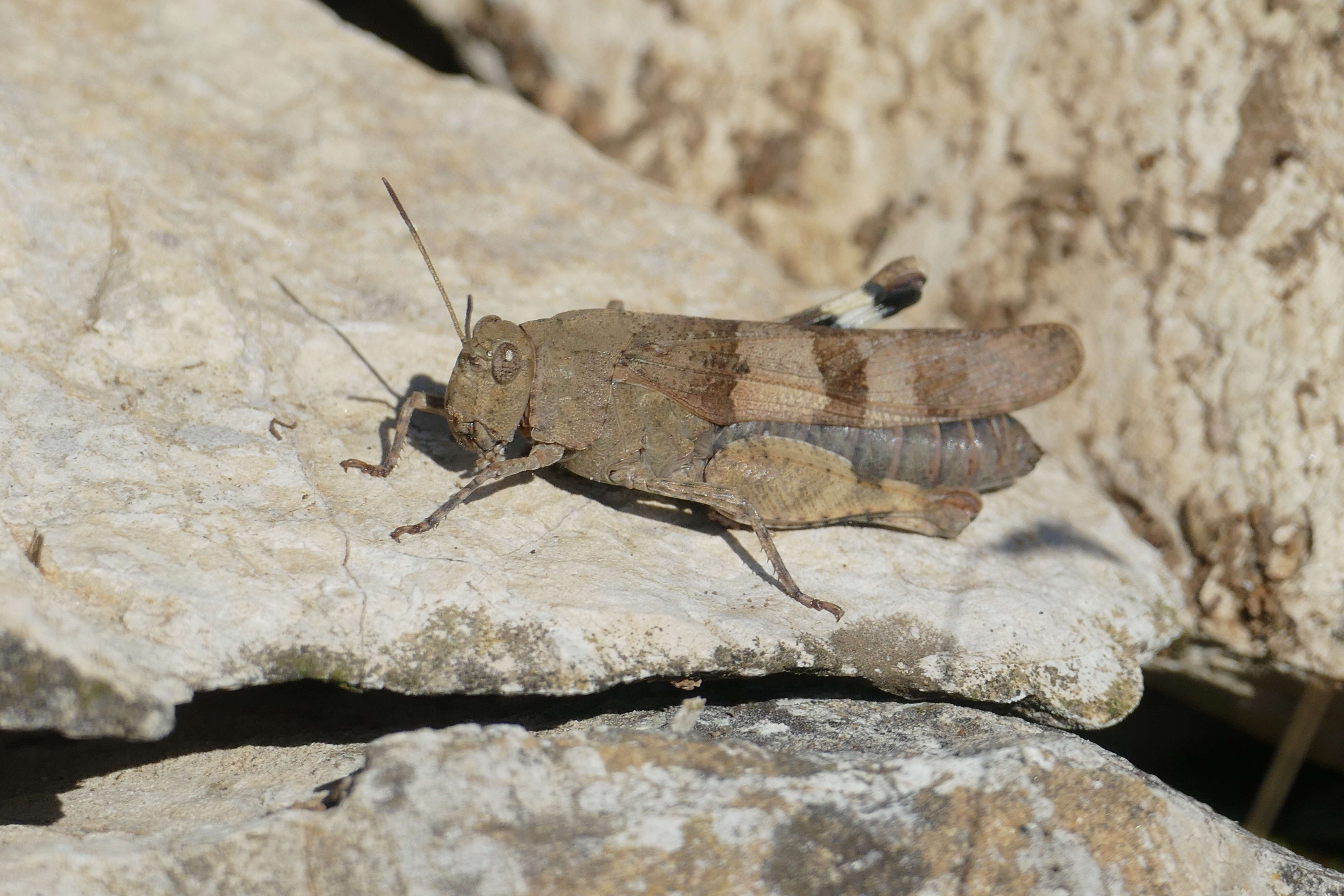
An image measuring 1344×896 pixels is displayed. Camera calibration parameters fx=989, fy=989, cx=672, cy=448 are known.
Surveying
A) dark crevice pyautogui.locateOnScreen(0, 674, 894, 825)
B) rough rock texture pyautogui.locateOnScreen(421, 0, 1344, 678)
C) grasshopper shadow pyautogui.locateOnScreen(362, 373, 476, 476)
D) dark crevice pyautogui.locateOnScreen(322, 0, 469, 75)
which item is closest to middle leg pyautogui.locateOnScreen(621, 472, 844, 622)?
dark crevice pyautogui.locateOnScreen(0, 674, 894, 825)

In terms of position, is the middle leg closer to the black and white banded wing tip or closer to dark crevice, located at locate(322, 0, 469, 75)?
the black and white banded wing tip

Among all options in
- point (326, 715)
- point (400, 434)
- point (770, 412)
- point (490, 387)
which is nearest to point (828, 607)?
point (770, 412)

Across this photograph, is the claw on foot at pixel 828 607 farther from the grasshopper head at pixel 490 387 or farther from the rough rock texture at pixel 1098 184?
the rough rock texture at pixel 1098 184

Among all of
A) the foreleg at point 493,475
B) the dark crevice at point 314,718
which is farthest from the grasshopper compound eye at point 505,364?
the dark crevice at point 314,718

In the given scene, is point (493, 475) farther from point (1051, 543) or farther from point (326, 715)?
point (1051, 543)

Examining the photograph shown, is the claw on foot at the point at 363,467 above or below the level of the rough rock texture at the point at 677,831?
above
